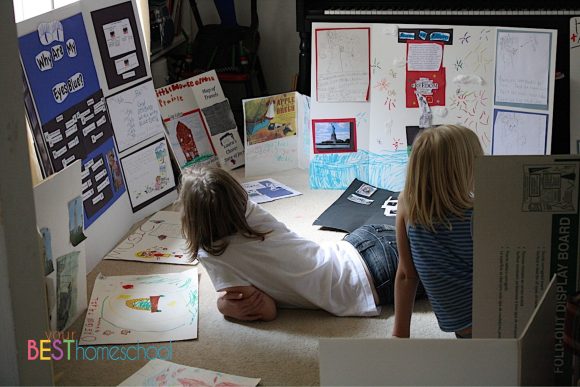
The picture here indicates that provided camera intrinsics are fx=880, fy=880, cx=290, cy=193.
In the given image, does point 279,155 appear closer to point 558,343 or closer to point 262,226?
point 262,226

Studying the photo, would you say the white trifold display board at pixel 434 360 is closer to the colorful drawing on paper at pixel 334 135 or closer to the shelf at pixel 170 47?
the colorful drawing on paper at pixel 334 135

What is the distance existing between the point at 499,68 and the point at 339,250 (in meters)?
1.22

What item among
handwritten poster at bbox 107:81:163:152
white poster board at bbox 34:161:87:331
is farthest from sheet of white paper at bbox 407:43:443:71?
white poster board at bbox 34:161:87:331

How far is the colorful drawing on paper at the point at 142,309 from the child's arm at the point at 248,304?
0.13 metres

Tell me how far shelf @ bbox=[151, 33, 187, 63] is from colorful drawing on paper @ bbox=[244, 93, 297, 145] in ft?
2.12

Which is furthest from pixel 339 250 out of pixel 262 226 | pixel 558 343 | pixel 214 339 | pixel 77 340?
pixel 558 343

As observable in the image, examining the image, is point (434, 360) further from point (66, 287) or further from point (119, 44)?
point (119, 44)

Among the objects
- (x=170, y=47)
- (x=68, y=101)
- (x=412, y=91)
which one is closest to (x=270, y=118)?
(x=412, y=91)

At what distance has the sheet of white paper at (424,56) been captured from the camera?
3.65 meters

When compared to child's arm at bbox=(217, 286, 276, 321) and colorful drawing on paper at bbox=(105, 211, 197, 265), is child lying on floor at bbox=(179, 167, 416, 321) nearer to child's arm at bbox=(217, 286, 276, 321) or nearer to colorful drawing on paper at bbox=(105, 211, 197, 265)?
child's arm at bbox=(217, 286, 276, 321)

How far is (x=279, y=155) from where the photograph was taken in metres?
4.14

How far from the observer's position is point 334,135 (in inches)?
153

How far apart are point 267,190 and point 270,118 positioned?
40cm

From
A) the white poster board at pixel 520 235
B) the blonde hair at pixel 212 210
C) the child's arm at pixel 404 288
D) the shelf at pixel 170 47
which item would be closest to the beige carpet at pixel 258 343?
the child's arm at pixel 404 288
